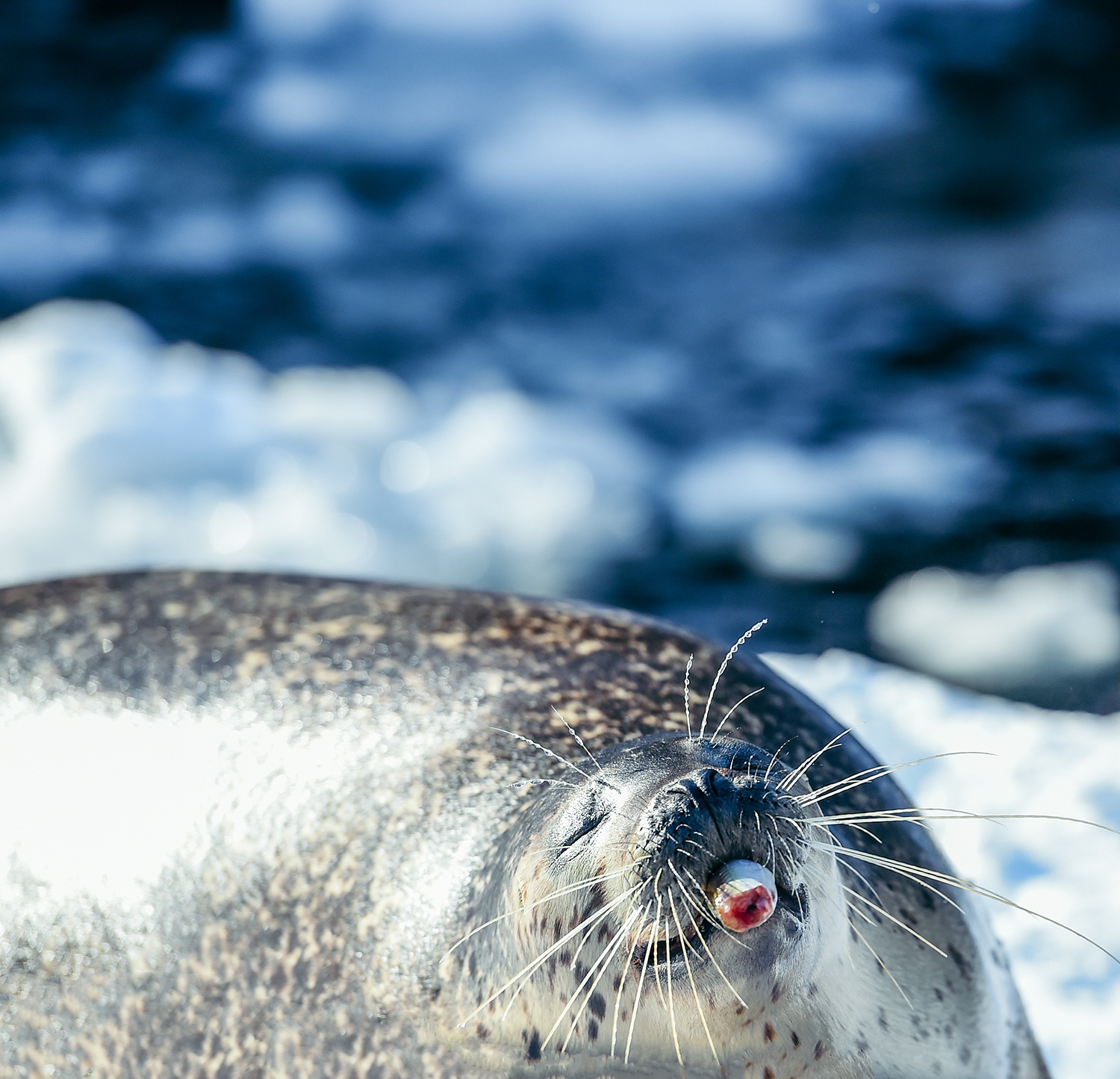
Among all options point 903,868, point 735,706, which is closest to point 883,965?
point 903,868

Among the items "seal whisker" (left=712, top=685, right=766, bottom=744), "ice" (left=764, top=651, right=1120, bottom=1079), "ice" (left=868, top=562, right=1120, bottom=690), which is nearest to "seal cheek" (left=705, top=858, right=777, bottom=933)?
"seal whisker" (left=712, top=685, right=766, bottom=744)

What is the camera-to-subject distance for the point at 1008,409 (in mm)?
6793

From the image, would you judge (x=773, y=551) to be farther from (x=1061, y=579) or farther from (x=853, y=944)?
(x=853, y=944)

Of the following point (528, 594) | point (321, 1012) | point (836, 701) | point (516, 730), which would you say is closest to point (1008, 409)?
point (836, 701)

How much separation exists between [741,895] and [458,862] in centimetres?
66

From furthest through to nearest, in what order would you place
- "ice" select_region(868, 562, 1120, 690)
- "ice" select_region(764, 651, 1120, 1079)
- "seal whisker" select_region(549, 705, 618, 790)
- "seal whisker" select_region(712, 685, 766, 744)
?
"ice" select_region(868, 562, 1120, 690) → "ice" select_region(764, 651, 1120, 1079) → "seal whisker" select_region(712, 685, 766, 744) → "seal whisker" select_region(549, 705, 618, 790)

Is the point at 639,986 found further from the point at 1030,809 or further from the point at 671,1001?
the point at 1030,809

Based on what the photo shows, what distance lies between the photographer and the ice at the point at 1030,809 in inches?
113

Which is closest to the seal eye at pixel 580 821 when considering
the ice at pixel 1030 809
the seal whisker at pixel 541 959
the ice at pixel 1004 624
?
the seal whisker at pixel 541 959

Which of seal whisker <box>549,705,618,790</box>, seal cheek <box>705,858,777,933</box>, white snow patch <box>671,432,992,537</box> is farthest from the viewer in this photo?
white snow patch <box>671,432,992,537</box>

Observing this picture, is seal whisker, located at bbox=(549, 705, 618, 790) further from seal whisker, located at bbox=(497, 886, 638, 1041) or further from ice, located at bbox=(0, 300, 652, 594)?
ice, located at bbox=(0, 300, 652, 594)

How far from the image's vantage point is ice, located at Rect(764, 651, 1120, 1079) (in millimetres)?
2874

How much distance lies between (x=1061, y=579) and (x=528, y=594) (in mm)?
3617

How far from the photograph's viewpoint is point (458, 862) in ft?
6.84
